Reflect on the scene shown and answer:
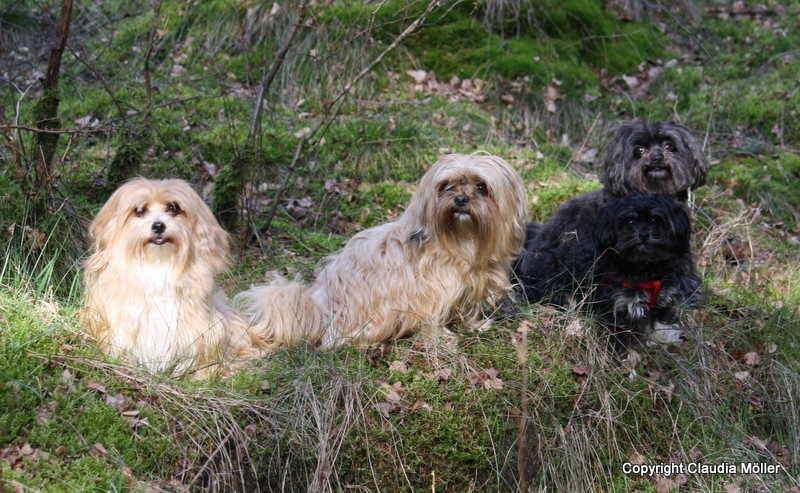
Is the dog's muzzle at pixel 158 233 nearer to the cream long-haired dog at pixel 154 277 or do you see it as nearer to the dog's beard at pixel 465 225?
the cream long-haired dog at pixel 154 277

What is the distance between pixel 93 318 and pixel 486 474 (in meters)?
2.17

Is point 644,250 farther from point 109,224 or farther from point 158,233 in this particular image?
point 109,224

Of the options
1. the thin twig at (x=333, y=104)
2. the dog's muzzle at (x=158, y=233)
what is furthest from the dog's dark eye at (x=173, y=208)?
the thin twig at (x=333, y=104)

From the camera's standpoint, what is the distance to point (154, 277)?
3939 mm

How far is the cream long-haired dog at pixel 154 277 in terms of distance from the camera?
153 inches

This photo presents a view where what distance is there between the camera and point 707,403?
4.48 m

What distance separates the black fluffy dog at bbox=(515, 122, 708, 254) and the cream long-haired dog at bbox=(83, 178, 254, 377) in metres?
2.39

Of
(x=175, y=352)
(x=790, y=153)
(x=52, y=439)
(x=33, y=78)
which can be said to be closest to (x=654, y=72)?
(x=790, y=153)

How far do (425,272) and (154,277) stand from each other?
1.46 m

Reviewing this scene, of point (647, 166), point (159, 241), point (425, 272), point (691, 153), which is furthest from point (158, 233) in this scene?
point (691, 153)

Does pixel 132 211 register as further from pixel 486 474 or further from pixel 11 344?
pixel 486 474

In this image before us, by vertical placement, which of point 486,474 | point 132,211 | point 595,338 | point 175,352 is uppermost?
point 132,211

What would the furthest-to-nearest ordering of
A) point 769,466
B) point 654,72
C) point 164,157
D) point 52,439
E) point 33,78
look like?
1. point 654,72
2. point 33,78
3. point 164,157
4. point 769,466
5. point 52,439

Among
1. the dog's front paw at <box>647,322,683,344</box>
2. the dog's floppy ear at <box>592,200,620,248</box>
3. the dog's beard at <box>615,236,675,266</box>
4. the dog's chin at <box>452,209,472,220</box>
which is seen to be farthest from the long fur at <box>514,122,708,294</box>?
the dog's chin at <box>452,209,472,220</box>
